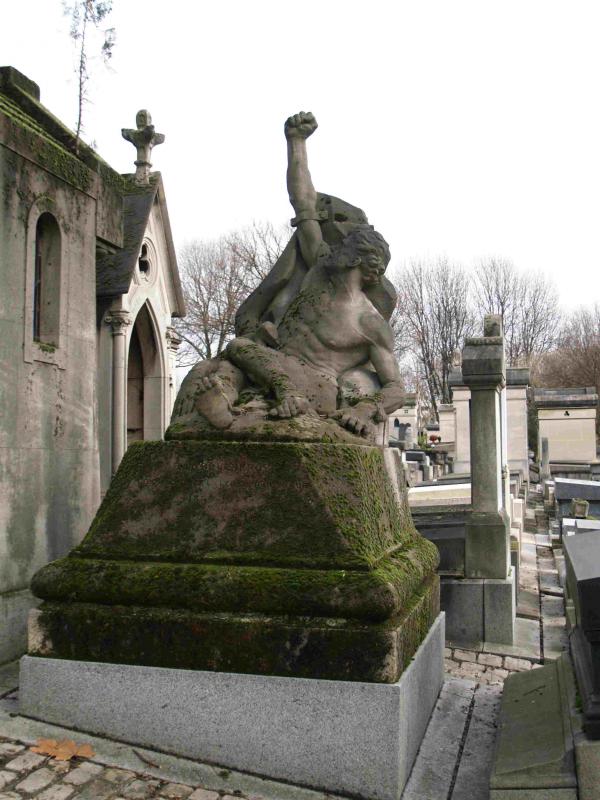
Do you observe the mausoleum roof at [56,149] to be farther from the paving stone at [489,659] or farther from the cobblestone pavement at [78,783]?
the paving stone at [489,659]

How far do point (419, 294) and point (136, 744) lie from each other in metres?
44.9

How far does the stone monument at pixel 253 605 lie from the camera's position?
3367 mm

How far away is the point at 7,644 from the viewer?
5055 mm

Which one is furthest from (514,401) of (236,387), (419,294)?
(419,294)

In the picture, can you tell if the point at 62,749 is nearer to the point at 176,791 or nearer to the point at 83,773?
the point at 83,773

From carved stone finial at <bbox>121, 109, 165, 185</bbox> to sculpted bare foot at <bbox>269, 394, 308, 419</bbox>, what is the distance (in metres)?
9.56

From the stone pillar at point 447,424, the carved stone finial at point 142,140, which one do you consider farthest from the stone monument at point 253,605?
the stone pillar at point 447,424

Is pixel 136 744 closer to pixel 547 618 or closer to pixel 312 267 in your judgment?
pixel 312 267

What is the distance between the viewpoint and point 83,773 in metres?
3.29

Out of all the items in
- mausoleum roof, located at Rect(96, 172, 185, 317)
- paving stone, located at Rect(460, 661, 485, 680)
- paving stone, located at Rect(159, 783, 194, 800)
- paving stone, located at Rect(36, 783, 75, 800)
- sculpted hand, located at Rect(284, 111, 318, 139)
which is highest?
mausoleum roof, located at Rect(96, 172, 185, 317)

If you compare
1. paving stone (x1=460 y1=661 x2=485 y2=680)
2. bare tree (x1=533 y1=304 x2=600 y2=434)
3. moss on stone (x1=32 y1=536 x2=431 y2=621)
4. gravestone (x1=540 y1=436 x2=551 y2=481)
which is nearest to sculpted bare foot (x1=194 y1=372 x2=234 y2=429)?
moss on stone (x1=32 y1=536 x2=431 y2=621)

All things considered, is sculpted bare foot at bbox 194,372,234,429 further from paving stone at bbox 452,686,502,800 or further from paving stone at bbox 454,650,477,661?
paving stone at bbox 454,650,477,661

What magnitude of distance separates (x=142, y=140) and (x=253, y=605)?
11.1 m

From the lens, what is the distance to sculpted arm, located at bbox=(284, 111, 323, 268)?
218 inches
